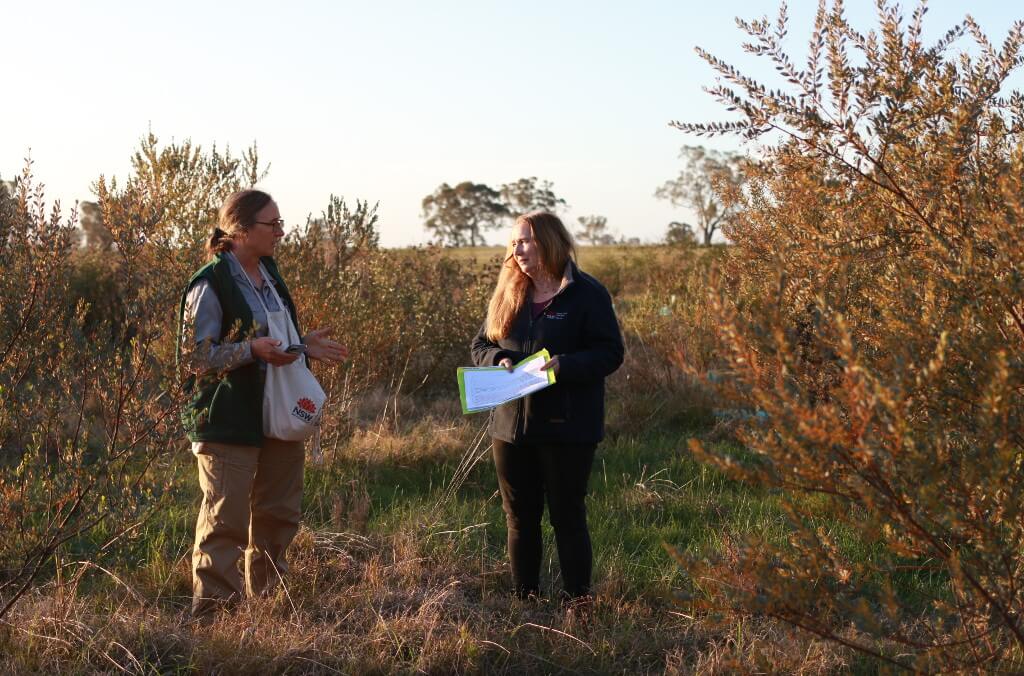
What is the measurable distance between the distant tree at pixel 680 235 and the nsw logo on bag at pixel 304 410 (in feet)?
56.5

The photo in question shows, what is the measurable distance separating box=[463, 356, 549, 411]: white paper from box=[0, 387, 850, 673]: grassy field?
33.1 inches

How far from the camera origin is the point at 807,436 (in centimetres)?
220

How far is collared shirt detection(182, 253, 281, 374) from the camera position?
364 cm

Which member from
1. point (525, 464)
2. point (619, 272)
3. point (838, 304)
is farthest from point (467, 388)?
point (619, 272)

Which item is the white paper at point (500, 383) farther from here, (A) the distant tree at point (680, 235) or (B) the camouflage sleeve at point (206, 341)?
(A) the distant tree at point (680, 235)

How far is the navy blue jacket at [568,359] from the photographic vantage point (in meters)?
3.94

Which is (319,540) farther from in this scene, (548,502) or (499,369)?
(499,369)

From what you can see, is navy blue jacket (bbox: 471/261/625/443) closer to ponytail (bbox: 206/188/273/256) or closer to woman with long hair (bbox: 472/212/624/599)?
woman with long hair (bbox: 472/212/624/599)

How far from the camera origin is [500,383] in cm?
396

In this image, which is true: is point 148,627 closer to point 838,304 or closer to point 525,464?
point 525,464

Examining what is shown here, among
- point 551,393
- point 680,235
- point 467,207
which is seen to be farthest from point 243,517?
point 467,207

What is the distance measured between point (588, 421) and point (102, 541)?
2691 mm

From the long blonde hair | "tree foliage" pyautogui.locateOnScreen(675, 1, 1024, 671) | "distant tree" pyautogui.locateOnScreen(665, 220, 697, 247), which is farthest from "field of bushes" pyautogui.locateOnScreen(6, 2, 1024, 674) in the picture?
"distant tree" pyautogui.locateOnScreen(665, 220, 697, 247)

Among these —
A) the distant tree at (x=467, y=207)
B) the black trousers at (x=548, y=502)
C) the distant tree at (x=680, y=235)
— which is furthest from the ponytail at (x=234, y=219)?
the distant tree at (x=467, y=207)
